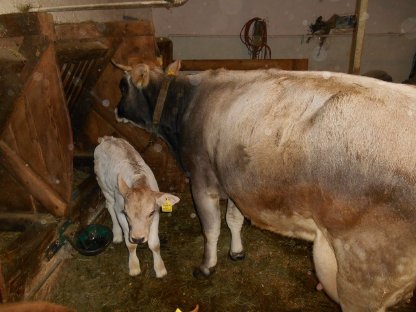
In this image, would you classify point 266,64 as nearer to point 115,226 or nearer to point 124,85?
point 124,85

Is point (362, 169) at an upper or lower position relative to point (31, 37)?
lower

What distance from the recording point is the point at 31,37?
9.33 feet

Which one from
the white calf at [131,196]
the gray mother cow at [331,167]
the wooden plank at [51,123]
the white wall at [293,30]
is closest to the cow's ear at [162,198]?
the white calf at [131,196]

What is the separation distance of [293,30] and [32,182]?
10556 millimetres

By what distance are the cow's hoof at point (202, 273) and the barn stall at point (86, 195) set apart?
5 cm

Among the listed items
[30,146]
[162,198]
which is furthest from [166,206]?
[30,146]

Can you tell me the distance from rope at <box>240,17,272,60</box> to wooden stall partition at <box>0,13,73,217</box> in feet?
30.8

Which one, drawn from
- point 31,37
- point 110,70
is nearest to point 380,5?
point 110,70

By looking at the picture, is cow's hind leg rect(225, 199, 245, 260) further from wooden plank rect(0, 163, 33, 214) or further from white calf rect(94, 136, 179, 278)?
wooden plank rect(0, 163, 33, 214)

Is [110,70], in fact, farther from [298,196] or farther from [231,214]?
[298,196]

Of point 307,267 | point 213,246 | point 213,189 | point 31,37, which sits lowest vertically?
point 307,267

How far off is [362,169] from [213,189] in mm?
1666

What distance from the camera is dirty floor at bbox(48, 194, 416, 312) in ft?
11.9

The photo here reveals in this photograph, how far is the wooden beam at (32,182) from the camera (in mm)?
3326
